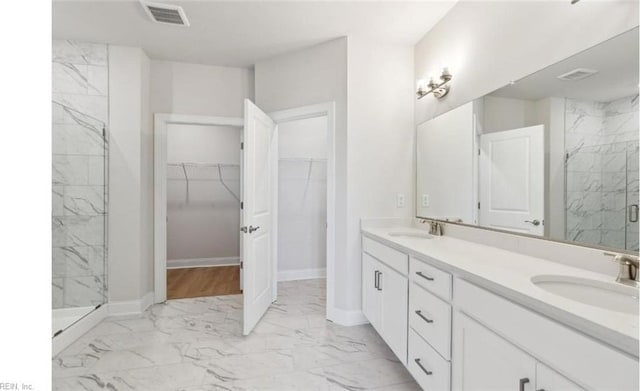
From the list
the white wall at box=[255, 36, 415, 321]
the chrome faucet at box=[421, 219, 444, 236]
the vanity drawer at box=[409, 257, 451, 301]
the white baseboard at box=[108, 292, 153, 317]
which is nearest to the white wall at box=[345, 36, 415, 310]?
the white wall at box=[255, 36, 415, 321]

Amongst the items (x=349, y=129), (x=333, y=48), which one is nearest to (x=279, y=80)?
(x=333, y=48)

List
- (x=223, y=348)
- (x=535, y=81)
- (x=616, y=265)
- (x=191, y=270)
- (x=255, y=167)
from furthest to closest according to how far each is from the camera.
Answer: (x=191, y=270) < (x=255, y=167) < (x=223, y=348) < (x=535, y=81) < (x=616, y=265)

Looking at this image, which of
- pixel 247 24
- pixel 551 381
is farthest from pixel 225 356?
pixel 247 24

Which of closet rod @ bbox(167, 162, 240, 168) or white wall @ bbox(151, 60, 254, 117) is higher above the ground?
white wall @ bbox(151, 60, 254, 117)

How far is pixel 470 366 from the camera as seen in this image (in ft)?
3.88

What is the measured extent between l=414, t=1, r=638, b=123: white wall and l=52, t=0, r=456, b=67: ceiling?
0.24 metres

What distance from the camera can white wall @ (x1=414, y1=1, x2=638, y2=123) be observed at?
4.20ft

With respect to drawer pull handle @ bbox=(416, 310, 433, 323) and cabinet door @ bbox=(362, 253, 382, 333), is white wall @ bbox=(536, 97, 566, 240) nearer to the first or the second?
drawer pull handle @ bbox=(416, 310, 433, 323)

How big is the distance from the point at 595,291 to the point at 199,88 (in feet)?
11.9

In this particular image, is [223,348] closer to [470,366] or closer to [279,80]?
[470,366]

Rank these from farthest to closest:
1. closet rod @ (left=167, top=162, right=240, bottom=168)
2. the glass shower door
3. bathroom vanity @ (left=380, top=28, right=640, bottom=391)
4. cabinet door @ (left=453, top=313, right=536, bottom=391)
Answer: closet rod @ (left=167, top=162, right=240, bottom=168)
the glass shower door
cabinet door @ (left=453, top=313, right=536, bottom=391)
bathroom vanity @ (left=380, top=28, right=640, bottom=391)

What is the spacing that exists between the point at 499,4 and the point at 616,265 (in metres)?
1.63

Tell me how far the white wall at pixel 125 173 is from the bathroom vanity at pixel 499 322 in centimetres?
249
